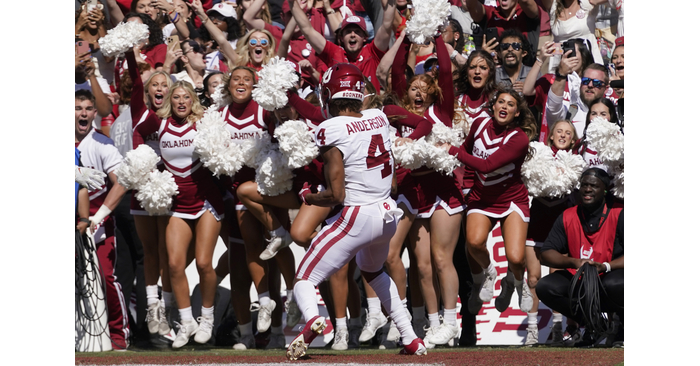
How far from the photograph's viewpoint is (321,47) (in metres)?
7.01

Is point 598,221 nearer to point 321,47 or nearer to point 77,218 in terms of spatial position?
point 321,47

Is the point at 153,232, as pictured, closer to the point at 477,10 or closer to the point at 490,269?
the point at 490,269

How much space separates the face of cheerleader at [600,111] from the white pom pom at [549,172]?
419 millimetres

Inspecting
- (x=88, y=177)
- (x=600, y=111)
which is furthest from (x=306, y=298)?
(x=600, y=111)

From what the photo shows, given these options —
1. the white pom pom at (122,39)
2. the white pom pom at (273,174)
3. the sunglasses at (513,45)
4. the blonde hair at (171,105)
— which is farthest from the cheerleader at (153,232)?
the sunglasses at (513,45)

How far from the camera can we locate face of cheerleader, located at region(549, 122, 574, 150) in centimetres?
704

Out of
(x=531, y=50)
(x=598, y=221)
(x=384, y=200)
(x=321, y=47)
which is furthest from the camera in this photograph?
(x=531, y=50)

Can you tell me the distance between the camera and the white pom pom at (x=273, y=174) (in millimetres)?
6469

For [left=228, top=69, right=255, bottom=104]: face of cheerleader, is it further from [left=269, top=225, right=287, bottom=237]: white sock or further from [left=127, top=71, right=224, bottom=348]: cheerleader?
[left=269, top=225, right=287, bottom=237]: white sock

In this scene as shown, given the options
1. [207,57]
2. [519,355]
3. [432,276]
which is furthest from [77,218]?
[519,355]

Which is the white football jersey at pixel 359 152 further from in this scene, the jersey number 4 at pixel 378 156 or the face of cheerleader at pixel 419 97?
the face of cheerleader at pixel 419 97

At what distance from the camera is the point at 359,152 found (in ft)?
17.2

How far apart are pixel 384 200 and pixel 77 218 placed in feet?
10.5

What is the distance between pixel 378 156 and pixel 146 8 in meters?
4.20
